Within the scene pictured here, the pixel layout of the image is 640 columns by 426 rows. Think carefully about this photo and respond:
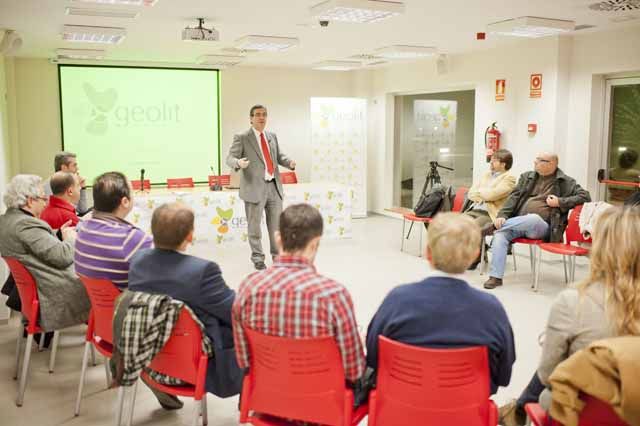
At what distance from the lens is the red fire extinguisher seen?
Answer: 25.3 ft

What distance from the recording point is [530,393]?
2164 millimetres

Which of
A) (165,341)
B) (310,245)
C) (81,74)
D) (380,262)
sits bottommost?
(380,262)

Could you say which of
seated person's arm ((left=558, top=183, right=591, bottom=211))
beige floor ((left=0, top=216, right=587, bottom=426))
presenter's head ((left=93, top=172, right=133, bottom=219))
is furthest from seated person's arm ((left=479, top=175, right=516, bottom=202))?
presenter's head ((left=93, top=172, right=133, bottom=219))

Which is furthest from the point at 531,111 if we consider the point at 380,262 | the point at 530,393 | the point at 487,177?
the point at 530,393

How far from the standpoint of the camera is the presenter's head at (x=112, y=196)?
9.38 ft

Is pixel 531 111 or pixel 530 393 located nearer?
pixel 530 393

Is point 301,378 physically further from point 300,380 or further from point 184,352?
point 184,352

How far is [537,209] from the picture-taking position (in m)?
5.47

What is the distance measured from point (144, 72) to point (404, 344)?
8.53 metres

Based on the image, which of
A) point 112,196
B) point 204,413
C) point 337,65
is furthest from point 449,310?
point 337,65

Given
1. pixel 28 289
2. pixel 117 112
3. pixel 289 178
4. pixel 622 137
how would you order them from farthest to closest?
pixel 117 112, pixel 289 178, pixel 622 137, pixel 28 289

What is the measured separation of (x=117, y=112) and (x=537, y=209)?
21.7 ft

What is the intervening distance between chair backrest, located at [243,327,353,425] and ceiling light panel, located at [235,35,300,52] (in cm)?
520

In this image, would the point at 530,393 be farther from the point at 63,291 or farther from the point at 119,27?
the point at 119,27
